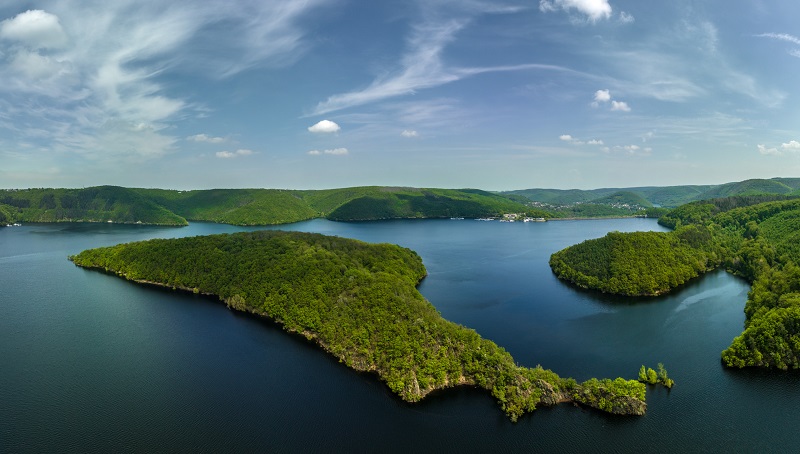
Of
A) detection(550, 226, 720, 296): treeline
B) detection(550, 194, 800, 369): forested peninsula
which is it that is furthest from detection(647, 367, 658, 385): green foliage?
detection(550, 226, 720, 296): treeline

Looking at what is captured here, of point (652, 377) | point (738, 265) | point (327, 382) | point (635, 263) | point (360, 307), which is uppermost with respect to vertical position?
point (635, 263)

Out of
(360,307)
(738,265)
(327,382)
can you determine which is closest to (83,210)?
(360,307)

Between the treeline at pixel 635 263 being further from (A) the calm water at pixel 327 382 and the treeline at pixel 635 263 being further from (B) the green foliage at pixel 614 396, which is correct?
(B) the green foliage at pixel 614 396

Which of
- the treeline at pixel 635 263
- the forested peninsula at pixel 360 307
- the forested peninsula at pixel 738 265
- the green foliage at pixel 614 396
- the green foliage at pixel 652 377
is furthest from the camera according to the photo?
the treeline at pixel 635 263

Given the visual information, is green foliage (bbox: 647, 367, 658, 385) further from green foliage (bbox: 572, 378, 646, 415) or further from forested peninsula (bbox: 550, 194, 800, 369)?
forested peninsula (bbox: 550, 194, 800, 369)

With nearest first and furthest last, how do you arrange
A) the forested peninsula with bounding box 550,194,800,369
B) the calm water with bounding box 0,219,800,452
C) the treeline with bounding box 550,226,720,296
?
the calm water with bounding box 0,219,800,452 < the forested peninsula with bounding box 550,194,800,369 < the treeline with bounding box 550,226,720,296

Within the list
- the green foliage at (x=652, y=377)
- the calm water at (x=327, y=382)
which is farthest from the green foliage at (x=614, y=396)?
the green foliage at (x=652, y=377)

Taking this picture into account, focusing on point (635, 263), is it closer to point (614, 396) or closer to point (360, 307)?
point (614, 396)
